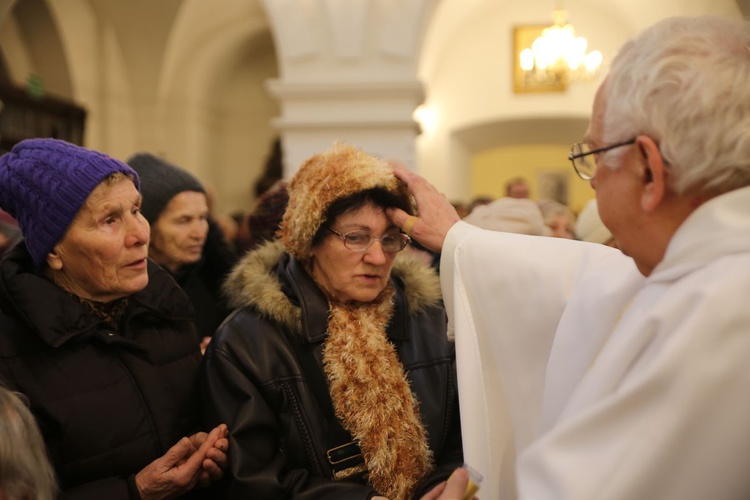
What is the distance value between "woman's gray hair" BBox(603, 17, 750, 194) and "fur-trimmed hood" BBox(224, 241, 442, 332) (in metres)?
1.06

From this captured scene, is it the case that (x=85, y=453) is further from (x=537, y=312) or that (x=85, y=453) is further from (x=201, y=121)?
(x=201, y=121)

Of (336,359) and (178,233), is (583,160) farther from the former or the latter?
(178,233)

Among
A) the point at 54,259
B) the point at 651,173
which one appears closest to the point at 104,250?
the point at 54,259

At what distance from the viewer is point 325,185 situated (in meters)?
2.12

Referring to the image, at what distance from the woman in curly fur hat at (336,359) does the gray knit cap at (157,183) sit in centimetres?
110

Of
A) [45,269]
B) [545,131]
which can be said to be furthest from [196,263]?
[545,131]

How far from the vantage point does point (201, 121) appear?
1147 cm

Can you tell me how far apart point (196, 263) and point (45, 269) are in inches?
53.4

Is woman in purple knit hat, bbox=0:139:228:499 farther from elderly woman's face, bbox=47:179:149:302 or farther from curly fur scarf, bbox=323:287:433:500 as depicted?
curly fur scarf, bbox=323:287:433:500

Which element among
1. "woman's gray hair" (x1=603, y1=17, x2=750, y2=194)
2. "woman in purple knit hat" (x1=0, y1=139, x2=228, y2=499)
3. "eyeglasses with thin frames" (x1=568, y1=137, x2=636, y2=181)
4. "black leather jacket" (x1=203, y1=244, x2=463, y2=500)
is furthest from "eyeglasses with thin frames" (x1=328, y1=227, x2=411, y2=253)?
"woman's gray hair" (x1=603, y1=17, x2=750, y2=194)

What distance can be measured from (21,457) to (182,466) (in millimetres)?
457

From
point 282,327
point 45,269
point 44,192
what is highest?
point 44,192

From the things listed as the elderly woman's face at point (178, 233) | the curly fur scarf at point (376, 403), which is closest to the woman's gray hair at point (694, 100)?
the curly fur scarf at point (376, 403)

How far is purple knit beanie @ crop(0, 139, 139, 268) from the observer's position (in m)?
1.95
